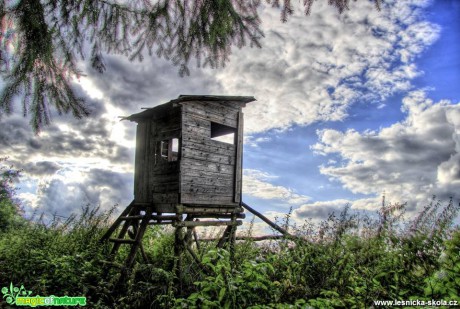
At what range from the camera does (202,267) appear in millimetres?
7621

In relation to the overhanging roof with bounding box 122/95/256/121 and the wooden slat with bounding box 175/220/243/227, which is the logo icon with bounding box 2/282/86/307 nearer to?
the wooden slat with bounding box 175/220/243/227

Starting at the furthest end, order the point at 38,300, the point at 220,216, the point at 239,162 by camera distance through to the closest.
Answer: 1. the point at 239,162
2. the point at 220,216
3. the point at 38,300

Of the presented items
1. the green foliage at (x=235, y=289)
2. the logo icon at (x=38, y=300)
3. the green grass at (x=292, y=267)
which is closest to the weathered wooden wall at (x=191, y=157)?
the green grass at (x=292, y=267)

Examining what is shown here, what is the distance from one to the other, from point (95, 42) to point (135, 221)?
18.8 ft

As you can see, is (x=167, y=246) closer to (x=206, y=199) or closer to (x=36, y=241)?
(x=206, y=199)

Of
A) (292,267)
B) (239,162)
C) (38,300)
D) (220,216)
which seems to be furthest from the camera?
(239,162)

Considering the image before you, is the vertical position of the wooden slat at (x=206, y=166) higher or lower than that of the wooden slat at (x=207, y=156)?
lower

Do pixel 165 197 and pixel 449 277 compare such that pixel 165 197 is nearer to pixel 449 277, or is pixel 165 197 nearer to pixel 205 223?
pixel 205 223

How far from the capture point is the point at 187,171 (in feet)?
29.3

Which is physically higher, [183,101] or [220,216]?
[183,101]

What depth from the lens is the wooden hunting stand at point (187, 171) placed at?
8.90 m

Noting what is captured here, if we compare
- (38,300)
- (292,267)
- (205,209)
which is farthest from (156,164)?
(292,267)

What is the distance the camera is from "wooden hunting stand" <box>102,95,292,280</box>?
29.2 feet

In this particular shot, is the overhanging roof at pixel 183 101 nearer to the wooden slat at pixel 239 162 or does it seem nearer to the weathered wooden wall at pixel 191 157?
the weathered wooden wall at pixel 191 157
